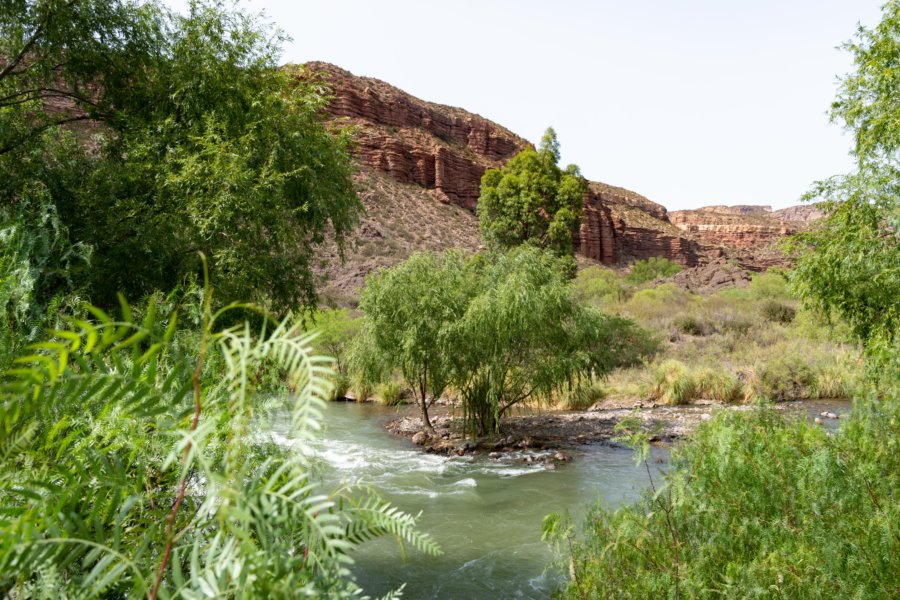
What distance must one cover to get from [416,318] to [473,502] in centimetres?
501

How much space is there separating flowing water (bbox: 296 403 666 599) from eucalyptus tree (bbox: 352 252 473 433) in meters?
1.69

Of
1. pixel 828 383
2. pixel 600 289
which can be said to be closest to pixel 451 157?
pixel 600 289

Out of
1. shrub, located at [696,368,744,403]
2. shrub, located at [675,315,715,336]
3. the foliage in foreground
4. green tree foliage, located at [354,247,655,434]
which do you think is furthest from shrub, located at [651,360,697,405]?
the foliage in foreground

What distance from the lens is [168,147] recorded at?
228 inches

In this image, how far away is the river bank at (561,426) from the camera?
12.0 metres

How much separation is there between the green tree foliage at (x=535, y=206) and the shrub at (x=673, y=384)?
12395 millimetres

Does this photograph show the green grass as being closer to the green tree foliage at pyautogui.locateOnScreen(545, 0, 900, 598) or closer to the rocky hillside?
the green tree foliage at pyautogui.locateOnScreen(545, 0, 900, 598)

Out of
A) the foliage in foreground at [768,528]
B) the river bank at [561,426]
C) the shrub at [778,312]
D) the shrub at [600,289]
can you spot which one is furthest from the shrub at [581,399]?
the shrub at [600,289]

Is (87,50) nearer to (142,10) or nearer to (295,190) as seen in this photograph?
(142,10)

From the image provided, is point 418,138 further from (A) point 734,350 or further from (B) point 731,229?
(B) point 731,229

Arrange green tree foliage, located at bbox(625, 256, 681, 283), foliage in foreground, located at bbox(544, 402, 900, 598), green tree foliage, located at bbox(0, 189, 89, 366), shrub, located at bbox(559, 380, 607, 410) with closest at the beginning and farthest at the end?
green tree foliage, located at bbox(0, 189, 89, 366) < foliage in foreground, located at bbox(544, 402, 900, 598) < shrub, located at bbox(559, 380, 607, 410) < green tree foliage, located at bbox(625, 256, 681, 283)

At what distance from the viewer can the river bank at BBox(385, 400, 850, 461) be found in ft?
39.5

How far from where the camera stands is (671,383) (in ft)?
52.9

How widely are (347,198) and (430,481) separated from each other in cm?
522
